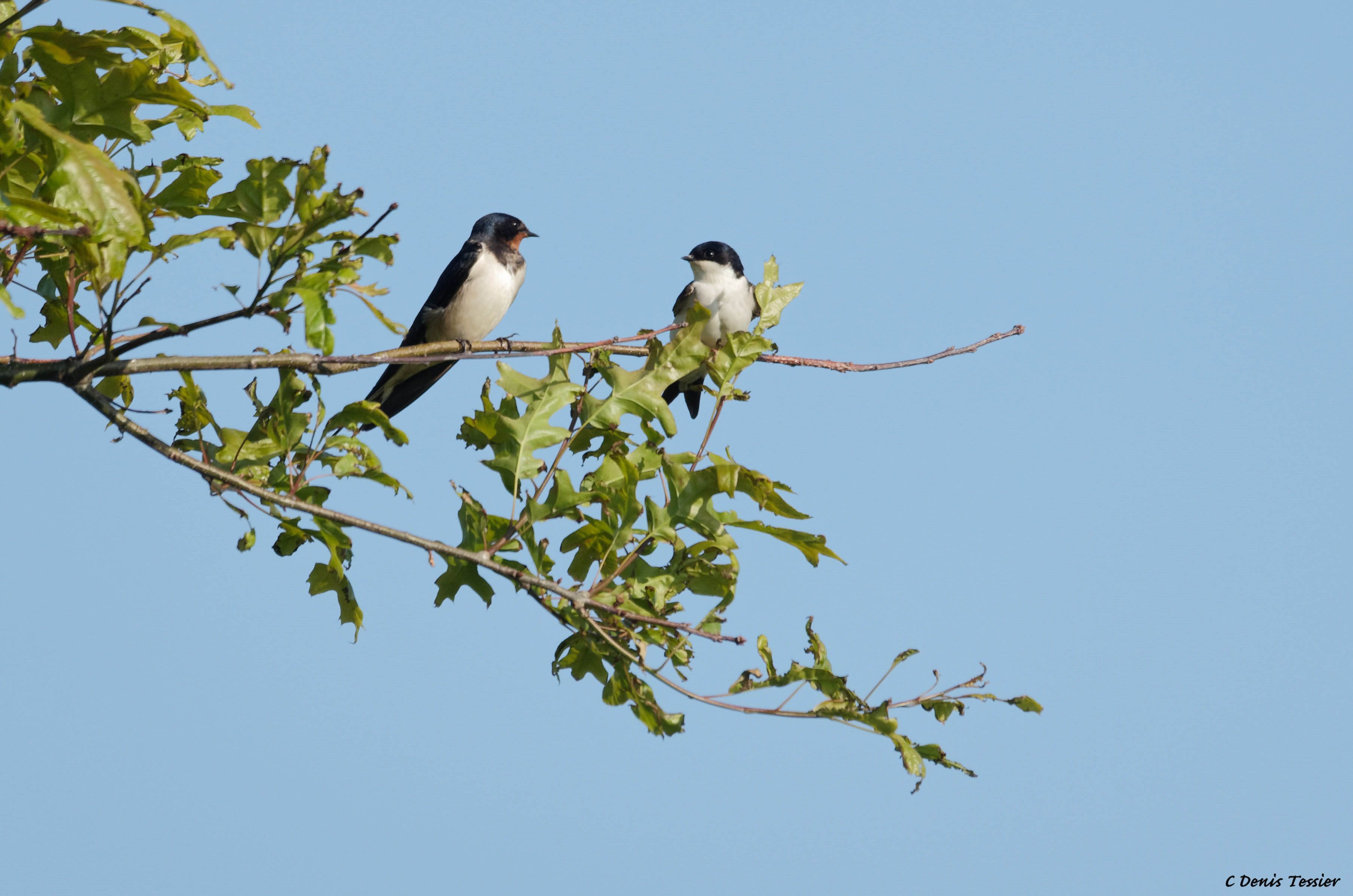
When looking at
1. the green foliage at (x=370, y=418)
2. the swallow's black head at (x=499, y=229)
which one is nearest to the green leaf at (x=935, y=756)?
the green foliage at (x=370, y=418)

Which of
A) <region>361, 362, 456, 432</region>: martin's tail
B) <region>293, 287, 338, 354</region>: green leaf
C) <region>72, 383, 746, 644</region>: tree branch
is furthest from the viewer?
<region>361, 362, 456, 432</region>: martin's tail

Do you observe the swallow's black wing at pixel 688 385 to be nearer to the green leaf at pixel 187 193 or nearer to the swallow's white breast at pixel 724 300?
the swallow's white breast at pixel 724 300

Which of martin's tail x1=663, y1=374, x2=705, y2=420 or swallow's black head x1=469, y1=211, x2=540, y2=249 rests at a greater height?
swallow's black head x1=469, y1=211, x2=540, y2=249

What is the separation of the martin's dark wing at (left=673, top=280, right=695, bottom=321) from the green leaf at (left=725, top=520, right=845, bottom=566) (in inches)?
185

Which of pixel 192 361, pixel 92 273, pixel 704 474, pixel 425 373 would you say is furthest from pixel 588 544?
pixel 425 373

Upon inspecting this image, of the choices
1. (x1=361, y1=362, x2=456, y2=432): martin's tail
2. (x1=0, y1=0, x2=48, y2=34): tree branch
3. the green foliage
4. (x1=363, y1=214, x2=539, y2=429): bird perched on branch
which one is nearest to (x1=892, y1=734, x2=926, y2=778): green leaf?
the green foliage

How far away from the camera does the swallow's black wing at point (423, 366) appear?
778 cm

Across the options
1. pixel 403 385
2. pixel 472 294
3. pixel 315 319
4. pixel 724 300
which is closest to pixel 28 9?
pixel 315 319

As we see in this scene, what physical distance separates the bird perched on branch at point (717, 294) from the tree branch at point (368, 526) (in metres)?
4.47

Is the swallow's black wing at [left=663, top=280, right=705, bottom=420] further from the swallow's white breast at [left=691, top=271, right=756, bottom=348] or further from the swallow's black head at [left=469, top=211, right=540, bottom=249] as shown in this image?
the swallow's black head at [left=469, top=211, right=540, bottom=249]

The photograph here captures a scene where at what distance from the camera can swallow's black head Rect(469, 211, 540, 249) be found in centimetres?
893

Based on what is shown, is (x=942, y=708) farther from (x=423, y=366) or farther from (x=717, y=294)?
(x=717, y=294)

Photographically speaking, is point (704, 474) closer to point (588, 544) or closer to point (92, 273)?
point (588, 544)

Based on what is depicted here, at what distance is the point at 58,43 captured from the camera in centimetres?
334
